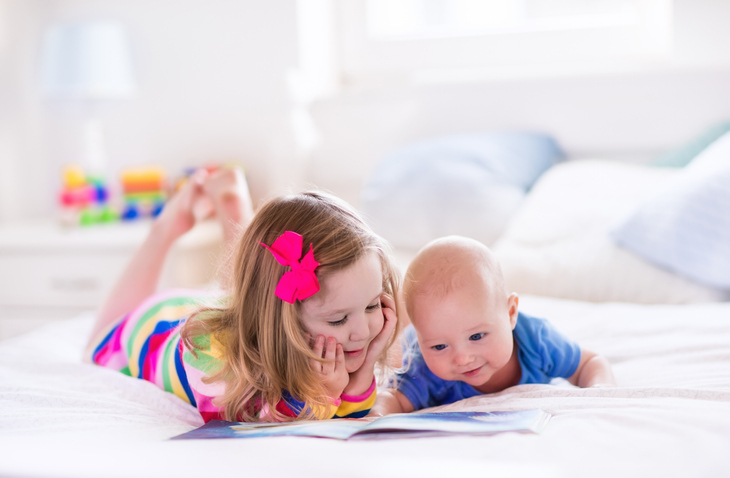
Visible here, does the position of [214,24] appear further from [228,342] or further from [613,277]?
[228,342]

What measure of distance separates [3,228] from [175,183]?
622mm

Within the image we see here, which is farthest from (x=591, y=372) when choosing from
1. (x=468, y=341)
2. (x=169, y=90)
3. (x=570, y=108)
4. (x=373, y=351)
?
(x=169, y=90)

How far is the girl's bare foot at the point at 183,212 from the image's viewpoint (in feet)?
4.56

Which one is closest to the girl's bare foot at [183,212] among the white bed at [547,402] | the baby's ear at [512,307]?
the white bed at [547,402]

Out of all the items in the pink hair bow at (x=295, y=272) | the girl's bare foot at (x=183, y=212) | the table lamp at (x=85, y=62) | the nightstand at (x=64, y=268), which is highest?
the table lamp at (x=85, y=62)

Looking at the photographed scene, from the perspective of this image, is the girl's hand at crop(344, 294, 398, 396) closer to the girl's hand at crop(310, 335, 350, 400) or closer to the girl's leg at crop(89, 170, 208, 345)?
the girl's hand at crop(310, 335, 350, 400)

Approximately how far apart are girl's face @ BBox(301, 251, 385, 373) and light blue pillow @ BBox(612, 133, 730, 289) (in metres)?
0.77

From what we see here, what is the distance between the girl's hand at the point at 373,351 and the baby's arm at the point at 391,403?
0.14ft

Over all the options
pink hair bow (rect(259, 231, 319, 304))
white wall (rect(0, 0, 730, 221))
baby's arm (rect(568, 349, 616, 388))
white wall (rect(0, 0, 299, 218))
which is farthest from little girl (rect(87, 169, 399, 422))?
white wall (rect(0, 0, 299, 218))

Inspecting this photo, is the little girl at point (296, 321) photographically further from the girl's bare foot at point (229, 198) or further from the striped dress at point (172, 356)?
the girl's bare foot at point (229, 198)

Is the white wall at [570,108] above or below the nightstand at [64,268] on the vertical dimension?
above

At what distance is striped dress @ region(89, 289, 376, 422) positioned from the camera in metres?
0.92

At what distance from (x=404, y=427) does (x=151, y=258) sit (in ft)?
2.79

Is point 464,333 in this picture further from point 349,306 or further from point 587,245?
point 587,245
